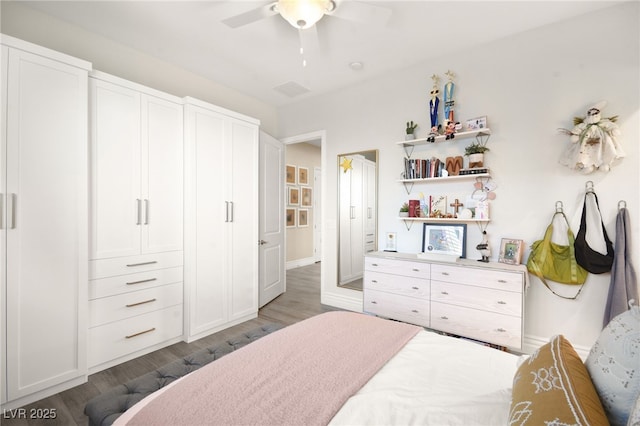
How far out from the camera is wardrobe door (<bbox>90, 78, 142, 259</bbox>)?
2.29 metres

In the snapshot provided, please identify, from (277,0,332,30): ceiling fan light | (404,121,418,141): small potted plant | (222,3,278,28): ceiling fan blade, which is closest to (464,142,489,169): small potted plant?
(404,121,418,141): small potted plant

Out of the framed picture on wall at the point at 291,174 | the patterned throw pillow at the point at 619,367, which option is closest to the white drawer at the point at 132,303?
the patterned throw pillow at the point at 619,367

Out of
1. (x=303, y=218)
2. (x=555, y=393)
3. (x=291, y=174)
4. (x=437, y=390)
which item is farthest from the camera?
(x=303, y=218)

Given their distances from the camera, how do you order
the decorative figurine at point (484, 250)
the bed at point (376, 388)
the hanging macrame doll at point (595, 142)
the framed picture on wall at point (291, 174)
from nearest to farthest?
the bed at point (376, 388) < the hanging macrame doll at point (595, 142) < the decorative figurine at point (484, 250) < the framed picture on wall at point (291, 174)

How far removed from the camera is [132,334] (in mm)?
2498

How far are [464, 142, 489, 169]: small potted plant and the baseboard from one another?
419cm

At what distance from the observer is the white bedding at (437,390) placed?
968 mm

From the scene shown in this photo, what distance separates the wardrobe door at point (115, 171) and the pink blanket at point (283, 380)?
1.65 metres

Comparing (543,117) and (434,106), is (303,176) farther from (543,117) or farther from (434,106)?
(543,117)

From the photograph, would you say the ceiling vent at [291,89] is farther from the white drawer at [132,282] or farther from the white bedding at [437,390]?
the white bedding at [437,390]

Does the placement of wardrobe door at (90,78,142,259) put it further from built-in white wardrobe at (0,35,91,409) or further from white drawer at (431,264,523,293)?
white drawer at (431,264,523,293)

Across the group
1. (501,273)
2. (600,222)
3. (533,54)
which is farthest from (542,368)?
(533,54)

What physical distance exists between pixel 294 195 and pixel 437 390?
5404 millimetres

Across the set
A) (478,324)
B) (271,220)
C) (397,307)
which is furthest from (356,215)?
(478,324)
